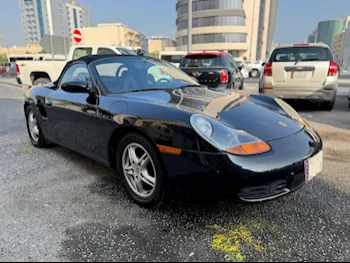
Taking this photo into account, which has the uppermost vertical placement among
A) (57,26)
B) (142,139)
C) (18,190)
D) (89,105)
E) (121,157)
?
(57,26)

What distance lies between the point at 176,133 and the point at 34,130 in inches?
121

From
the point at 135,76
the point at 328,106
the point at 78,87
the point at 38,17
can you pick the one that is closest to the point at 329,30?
the point at 38,17

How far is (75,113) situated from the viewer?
10.1 feet

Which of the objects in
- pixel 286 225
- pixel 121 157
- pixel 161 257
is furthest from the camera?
pixel 121 157

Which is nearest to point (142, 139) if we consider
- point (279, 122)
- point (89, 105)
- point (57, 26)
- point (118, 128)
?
point (118, 128)

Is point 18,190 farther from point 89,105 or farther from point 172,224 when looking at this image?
point 172,224

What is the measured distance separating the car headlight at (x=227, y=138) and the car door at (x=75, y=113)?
1217 millimetres

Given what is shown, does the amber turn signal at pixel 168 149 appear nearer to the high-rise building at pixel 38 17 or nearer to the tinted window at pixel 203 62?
the tinted window at pixel 203 62

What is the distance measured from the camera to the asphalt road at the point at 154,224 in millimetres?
1907

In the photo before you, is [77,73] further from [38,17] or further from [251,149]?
[38,17]

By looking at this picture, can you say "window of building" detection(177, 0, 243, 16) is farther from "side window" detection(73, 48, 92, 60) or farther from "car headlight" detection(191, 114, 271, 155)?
"car headlight" detection(191, 114, 271, 155)

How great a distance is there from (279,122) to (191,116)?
0.83 meters

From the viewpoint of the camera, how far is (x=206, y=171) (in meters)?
1.96

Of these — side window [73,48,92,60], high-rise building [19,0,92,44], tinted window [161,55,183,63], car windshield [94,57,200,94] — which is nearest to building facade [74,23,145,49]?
high-rise building [19,0,92,44]
